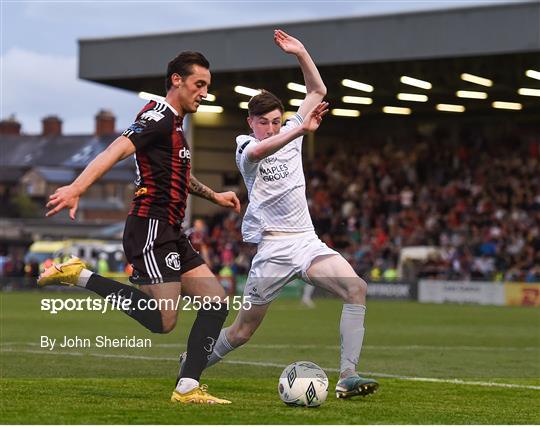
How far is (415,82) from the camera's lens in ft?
126

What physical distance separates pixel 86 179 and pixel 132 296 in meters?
1.26

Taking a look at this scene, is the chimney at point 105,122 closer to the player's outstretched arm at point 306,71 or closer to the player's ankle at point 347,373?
the player's outstretched arm at point 306,71

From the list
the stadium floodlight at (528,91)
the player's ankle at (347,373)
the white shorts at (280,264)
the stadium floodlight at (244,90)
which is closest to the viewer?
the player's ankle at (347,373)

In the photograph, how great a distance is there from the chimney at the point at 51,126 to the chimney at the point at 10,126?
233 centimetres

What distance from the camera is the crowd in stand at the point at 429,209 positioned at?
116 ft

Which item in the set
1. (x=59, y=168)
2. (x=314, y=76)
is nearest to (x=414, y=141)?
(x=314, y=76)

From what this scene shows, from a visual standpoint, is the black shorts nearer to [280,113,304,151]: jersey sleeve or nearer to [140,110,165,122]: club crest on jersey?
[140,110,165,122]: club crest on jersey

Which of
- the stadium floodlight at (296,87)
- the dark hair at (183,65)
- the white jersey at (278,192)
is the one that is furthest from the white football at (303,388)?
the stadium floodlight at (296,87)

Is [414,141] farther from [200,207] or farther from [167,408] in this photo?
[167,408]

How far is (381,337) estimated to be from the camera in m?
18.9

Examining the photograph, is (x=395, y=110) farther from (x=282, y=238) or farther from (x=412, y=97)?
(x=282, y=238)

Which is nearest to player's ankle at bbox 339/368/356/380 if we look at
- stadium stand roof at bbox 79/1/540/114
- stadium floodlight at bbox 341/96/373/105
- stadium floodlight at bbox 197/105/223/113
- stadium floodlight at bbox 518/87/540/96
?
stadium stand roof at bbox 79/1/540/114

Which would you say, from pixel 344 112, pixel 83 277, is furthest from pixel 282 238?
pixel 344 112

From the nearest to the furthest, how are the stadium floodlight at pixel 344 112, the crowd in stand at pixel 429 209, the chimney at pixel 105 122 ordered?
the crowd in stand at pixel 429 209 < the stadium floodlight at pixel 344 112 < the chimney at pixel 105 122
